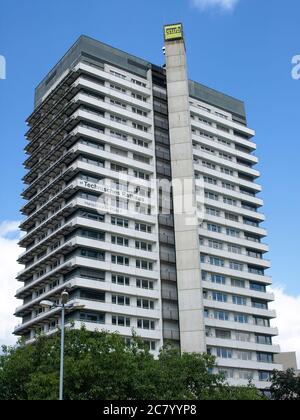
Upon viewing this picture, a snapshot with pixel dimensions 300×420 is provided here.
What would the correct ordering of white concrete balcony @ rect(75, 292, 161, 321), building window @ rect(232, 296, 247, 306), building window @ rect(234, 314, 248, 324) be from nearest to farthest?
white concrete balcony @ rect(75, 292, 161, 321) → building window @ rect(234, 314, 248, 324) → building window @ rect(232, 296, 247, 306)

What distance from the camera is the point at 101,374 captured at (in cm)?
4003

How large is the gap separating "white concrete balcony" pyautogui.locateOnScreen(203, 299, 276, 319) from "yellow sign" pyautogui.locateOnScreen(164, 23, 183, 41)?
42476 mm

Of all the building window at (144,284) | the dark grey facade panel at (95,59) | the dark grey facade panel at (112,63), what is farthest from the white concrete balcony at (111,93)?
the building window at (144,284)

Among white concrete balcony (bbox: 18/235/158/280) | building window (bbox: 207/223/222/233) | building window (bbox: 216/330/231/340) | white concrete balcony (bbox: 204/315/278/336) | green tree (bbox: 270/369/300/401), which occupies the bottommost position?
green tree (bbox: 270/369/300/401)

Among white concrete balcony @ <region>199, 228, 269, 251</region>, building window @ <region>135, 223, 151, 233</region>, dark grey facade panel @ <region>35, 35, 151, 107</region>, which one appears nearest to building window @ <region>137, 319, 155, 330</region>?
building window @ <region>135, 223, 151, 233</region>

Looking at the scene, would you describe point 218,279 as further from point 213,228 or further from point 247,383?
point 247,383

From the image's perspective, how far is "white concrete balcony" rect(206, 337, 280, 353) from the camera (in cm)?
7694

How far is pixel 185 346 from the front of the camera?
235ft

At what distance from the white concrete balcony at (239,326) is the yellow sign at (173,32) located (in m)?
44.9

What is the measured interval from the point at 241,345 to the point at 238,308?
5579 mm

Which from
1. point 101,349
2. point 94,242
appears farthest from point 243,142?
point 101,349

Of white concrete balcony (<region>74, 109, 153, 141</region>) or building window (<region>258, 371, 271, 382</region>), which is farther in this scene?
building window (<region>258, 371, 271, 382</region>)

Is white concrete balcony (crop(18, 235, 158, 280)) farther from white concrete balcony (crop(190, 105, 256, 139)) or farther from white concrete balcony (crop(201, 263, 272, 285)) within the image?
white concrete balcony (crop(190, 105, 256, 139))
